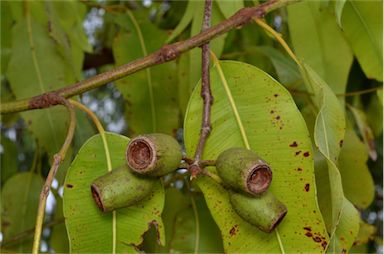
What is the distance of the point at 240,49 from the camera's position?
1.73 m

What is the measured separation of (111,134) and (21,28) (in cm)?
59

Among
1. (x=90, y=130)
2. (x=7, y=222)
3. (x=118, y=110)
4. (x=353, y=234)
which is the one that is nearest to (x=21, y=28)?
(x=90, y=130)

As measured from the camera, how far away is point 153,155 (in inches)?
32.8

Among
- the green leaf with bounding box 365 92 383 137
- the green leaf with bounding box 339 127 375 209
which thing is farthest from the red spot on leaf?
the green leaf with bounding box 365 92 383 137

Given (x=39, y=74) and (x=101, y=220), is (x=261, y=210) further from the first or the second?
(x=39, y=74)

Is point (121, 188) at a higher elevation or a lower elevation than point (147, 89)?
lower

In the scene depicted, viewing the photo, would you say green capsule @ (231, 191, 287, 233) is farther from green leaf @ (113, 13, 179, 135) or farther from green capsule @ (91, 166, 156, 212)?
green leaf @ (113, 13, 179, 135)

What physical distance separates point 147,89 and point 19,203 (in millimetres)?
434

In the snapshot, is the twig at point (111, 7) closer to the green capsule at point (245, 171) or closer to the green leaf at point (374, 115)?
the green leaf at point (374, 115)

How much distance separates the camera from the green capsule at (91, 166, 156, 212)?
0.86 metres

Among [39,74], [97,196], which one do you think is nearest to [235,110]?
[97,196]

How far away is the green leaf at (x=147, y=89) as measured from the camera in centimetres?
141

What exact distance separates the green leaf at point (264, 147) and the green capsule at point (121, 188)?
103mm

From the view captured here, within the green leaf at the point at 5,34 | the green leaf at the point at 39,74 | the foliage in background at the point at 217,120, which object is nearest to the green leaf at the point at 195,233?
the foliage in background at the point at 217,120
